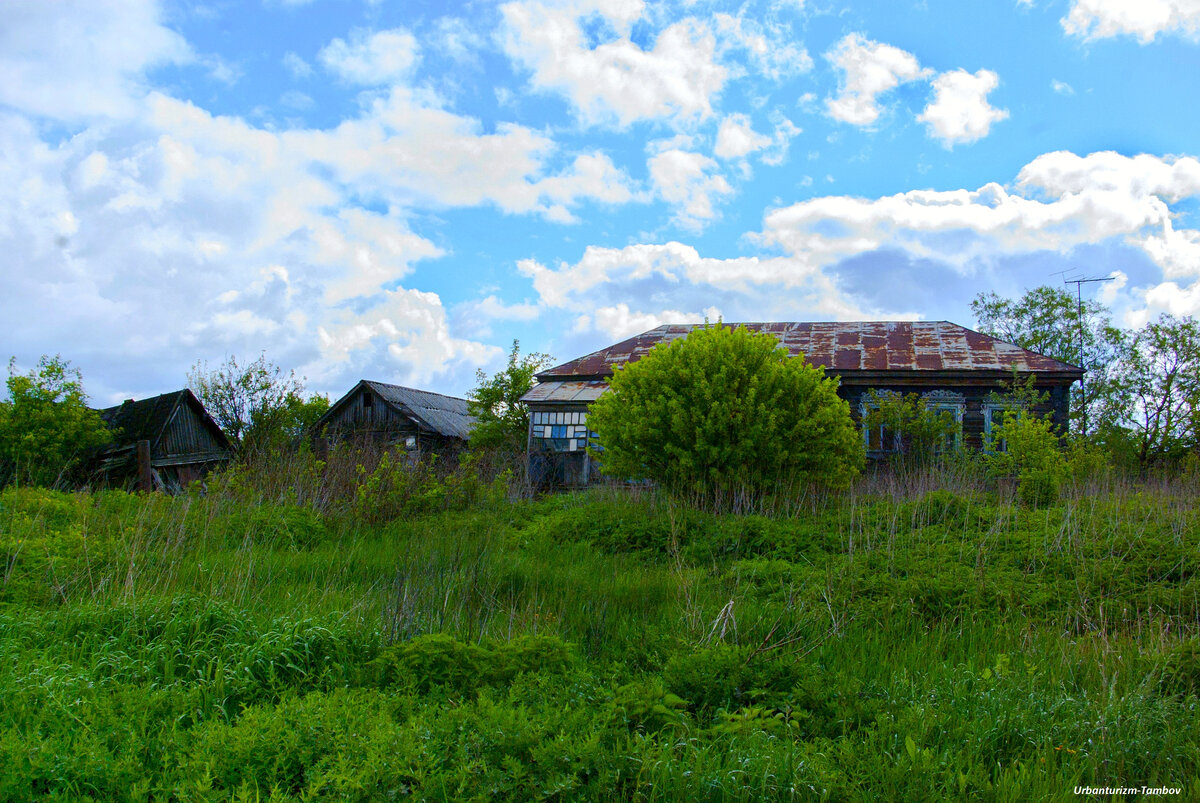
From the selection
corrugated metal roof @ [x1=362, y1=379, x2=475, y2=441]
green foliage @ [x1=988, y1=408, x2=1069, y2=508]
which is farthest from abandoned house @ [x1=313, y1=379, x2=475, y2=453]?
green foliage @ [x1=988, y1=408, x2=1069, y2=508]

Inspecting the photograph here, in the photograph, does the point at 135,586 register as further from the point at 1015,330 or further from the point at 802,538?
the point at 1015,330

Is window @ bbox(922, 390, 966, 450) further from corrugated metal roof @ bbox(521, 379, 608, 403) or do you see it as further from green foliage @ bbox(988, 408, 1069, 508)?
corrugated metal roof @ bbox(521, 379, 608, 403)

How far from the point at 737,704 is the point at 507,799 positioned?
1479mm

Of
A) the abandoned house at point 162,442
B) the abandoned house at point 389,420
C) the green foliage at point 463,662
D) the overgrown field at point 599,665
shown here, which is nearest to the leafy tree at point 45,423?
the abandoned house at point 162,442

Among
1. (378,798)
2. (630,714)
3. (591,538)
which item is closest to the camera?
(378,798)

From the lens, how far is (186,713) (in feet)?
11.3

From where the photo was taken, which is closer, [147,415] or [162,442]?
[162,442]

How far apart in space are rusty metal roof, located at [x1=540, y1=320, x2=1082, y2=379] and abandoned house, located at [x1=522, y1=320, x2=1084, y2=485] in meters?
0.03

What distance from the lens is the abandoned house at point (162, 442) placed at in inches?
831

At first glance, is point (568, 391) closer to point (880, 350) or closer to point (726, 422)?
point (880, 350)

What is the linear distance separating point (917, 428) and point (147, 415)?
22.5m

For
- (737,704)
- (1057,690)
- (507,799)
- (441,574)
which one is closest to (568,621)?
(441,574)

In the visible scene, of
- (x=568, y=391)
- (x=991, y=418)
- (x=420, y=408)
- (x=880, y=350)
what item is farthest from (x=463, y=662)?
(x=420, y=408)

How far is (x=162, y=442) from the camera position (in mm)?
22594
